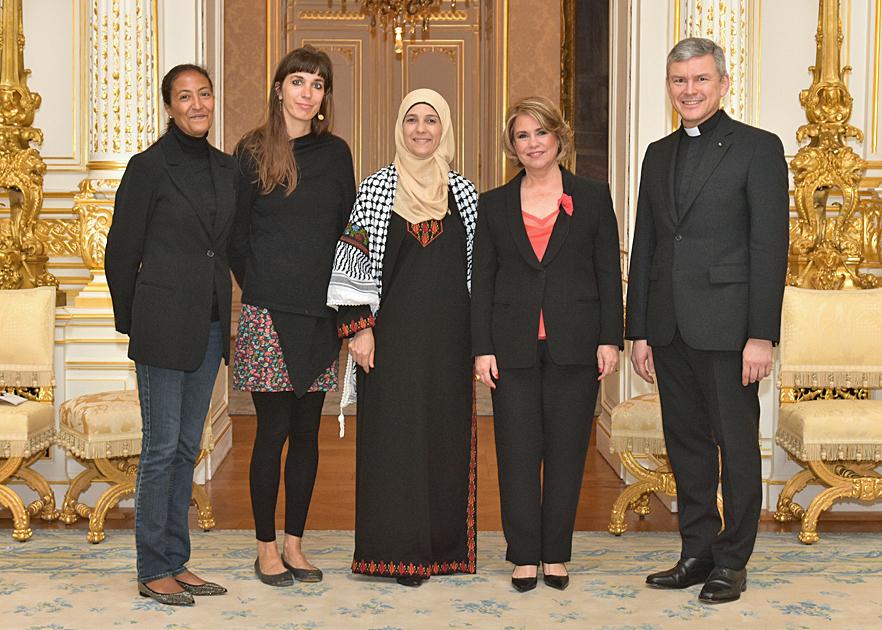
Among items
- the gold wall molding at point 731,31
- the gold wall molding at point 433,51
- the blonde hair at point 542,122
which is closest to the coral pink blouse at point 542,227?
the blonde hair at point 542,122

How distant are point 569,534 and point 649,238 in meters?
1.07

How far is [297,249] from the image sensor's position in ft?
13.1

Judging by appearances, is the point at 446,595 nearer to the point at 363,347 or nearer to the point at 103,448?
the point at 363,347

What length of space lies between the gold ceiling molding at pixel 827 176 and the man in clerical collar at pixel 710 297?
1772 mm

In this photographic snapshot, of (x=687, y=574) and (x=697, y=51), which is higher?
(x=697, y=51)

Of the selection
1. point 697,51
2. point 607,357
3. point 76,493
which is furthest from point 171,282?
point 697,51

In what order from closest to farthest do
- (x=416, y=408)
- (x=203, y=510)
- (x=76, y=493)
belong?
(x=416, y=408)
(x=203, y=510)
(x=76, y=493)

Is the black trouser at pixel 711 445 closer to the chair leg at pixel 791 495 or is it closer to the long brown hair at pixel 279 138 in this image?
the chair leg at pixel 791 495

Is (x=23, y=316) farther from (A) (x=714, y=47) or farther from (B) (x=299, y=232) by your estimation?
(A) (x=714, y=47)

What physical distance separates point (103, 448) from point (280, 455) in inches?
44.3

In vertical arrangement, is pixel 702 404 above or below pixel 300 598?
above

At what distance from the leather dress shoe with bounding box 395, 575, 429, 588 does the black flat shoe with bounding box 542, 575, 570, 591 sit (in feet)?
1.43

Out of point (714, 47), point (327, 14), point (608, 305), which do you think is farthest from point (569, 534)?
point (327, 14)

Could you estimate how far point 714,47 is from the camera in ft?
12.8
